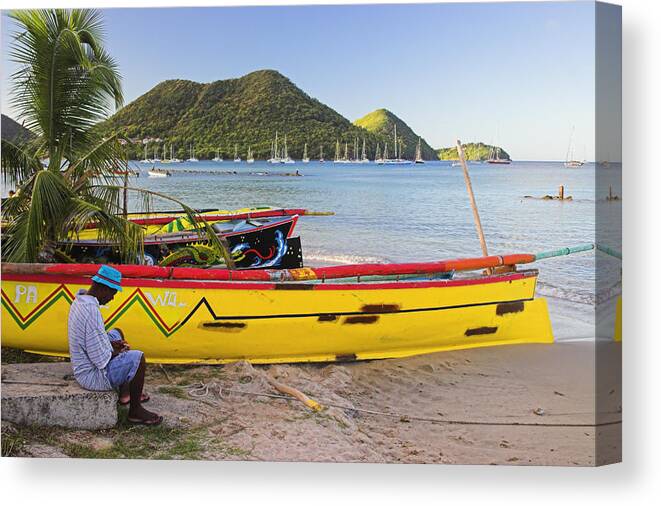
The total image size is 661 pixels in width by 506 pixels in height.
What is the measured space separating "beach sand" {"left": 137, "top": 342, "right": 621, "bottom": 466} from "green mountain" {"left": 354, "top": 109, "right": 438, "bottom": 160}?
1.59 m

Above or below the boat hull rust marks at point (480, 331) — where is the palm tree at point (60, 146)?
above

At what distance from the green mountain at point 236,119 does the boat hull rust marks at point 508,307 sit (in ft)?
4.61

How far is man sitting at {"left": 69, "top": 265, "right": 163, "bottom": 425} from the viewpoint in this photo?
11.0 ft

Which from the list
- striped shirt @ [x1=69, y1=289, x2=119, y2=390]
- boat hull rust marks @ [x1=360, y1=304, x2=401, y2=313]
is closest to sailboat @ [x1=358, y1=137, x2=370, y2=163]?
boat hull rust marks @ [x1=360, y1=304, x2=401, y2=313]

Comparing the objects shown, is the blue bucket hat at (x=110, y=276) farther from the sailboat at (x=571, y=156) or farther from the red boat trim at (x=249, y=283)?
the sailboat at (x=571, y=156)

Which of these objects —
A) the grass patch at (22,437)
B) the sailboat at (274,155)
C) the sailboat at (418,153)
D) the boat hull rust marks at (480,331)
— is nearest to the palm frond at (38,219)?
the grass patch at (22,437)

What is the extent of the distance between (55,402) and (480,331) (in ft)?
7.95

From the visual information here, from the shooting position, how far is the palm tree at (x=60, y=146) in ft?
12.7

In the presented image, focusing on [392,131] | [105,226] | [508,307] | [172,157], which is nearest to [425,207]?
[392,131]

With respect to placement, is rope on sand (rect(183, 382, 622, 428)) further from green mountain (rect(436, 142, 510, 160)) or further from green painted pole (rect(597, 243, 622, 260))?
green mountain (rect(436, 142, 510, 160))

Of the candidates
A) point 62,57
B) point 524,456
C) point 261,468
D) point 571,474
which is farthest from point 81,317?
point 571,474

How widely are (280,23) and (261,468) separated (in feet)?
8.09

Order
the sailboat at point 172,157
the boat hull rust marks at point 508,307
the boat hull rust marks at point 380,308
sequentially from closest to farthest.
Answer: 1. the boat hull rust marks at point 380,308
2. the boat hull rust marks at point 508,307
3. the sailboat at point 172,157

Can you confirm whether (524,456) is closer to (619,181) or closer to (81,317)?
(619,181)
